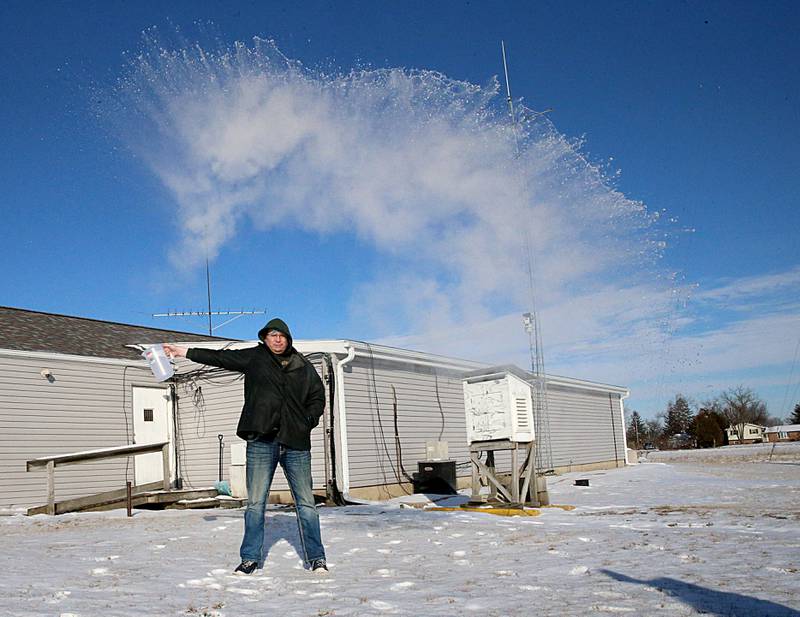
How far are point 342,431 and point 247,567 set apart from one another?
324 inches

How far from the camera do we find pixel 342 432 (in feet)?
44.2

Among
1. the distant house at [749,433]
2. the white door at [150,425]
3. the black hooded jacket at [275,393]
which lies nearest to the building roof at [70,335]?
the white door at [150,425]

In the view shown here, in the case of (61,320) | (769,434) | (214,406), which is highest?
(61,320)

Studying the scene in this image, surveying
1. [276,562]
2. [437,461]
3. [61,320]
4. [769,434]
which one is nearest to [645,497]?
[437,461]

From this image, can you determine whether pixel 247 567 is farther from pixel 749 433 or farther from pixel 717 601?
pixel 749 433

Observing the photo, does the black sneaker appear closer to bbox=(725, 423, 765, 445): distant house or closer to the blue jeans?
the blue jeans

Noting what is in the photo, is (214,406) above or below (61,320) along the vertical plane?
below

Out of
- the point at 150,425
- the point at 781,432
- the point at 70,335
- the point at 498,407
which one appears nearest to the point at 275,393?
the point at 498,407

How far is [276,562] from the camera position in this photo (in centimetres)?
578

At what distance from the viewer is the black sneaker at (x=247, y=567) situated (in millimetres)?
5266

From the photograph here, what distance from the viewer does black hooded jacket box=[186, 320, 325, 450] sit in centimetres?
525

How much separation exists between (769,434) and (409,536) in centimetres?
8311

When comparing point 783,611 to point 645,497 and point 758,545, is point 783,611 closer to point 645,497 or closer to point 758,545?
point 758,545

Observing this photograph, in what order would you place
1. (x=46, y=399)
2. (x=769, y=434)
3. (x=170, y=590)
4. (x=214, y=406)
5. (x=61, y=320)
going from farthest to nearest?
(x=769, y=434)
(x=61, y=320)
(x=214, y=406)
(x=46, y=399)
(x=170, y=590)
